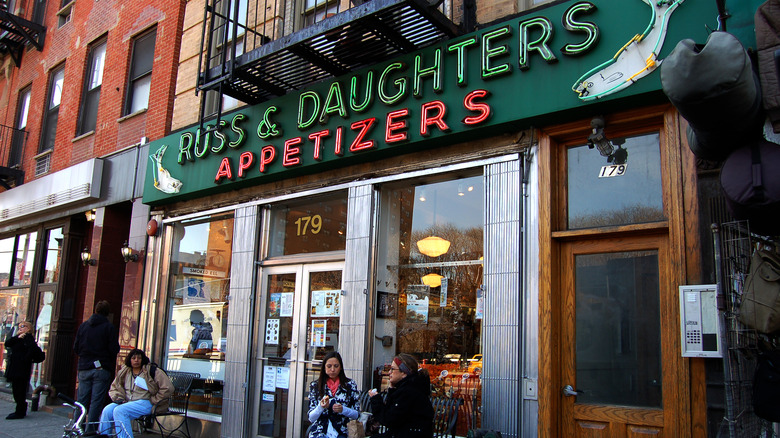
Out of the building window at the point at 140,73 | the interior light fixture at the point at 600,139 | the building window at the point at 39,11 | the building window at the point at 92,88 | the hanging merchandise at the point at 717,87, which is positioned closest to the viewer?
the hanging merchandise at the point at 717,87

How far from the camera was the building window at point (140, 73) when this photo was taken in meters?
12.1

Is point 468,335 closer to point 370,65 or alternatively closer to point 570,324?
point 570,324

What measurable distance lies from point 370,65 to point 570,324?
12.8 ft

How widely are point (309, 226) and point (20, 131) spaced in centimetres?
1141

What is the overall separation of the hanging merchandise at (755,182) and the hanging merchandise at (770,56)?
0.66 feet

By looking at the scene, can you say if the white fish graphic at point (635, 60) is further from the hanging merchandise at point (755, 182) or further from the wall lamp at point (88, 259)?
the wall lamp at point (88, 259)

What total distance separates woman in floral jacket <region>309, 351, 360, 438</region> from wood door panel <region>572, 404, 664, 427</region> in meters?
2.11

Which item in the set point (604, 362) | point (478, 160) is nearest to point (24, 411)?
point (478, 160)

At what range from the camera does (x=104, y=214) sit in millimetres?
11797

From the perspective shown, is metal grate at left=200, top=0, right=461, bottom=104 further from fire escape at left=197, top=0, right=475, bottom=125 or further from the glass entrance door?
the glass entrance door

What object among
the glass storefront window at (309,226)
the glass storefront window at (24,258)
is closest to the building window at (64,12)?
the glass storefront window at (24,258)

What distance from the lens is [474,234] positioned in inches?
269

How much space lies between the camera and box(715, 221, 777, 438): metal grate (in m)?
4.30

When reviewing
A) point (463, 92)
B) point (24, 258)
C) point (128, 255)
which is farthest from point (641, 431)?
point (24, 258)
